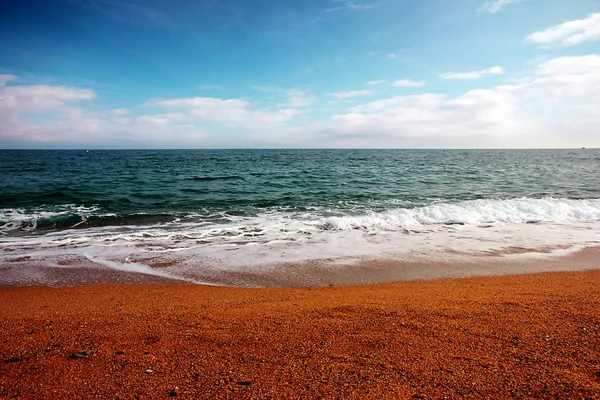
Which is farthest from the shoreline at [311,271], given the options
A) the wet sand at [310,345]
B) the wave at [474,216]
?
the wave at [474,216]

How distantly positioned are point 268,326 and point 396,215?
10047mm

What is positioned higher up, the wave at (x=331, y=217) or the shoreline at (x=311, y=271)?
the wave at (x=331, y=217)

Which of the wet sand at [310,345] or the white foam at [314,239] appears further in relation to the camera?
the white foam at [314,239]

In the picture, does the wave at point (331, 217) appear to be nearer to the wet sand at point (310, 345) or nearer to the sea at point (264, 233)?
the sea at point (264, 233)

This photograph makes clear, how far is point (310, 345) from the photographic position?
3.46 metres

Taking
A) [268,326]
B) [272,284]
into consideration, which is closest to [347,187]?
[272,284]

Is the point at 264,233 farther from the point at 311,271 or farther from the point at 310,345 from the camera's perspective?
the point at 310,345

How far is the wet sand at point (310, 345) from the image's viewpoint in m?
2.75

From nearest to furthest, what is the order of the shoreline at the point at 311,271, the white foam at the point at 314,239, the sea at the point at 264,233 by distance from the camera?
the shoreline at the point at 311,271
the sea at the point at 264,233
the white foam at the point at 314,239

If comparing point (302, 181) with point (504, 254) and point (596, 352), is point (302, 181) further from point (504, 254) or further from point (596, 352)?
point (596, 352)

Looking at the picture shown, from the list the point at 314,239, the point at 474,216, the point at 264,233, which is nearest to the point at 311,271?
the point at 314,239

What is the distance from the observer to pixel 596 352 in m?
3.19

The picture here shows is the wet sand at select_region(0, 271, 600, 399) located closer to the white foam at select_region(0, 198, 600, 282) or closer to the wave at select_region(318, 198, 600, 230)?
the white foam at select_region(0, 198, 600, 282)

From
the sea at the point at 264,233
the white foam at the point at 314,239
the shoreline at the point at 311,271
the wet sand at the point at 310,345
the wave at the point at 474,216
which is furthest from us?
the wave at the point at 474,216
